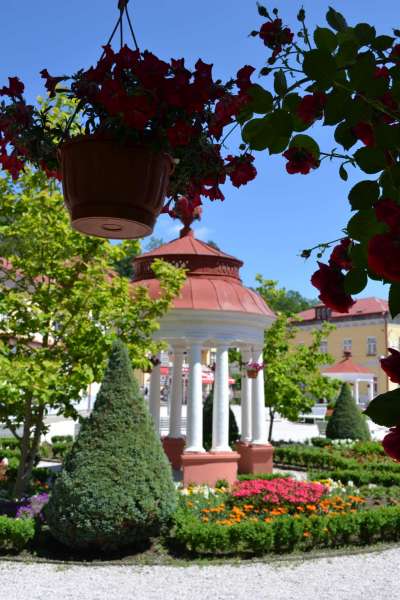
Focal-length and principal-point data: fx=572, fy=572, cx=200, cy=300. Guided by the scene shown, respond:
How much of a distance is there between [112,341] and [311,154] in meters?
8.35

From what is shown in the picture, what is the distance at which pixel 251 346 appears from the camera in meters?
15.6

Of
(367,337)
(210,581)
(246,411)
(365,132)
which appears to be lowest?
(210,581)

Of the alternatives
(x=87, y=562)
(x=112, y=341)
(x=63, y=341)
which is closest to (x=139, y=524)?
(x=87, y=562)

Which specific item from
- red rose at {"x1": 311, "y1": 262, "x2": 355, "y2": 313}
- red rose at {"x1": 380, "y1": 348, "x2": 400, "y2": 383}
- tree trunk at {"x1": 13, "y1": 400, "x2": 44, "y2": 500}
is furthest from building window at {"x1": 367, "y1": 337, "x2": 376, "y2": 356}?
red rose at {"x1": 380, "y1": 348, "x2": 400, "y2": 383}

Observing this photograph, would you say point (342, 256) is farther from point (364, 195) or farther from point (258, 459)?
point (258, 459)

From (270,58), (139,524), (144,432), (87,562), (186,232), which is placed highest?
(186,232)

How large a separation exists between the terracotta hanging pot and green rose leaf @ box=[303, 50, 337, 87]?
88 cm

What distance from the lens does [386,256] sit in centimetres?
104

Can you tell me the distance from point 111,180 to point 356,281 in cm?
107

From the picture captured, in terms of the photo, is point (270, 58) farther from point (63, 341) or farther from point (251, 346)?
point (251, 346)

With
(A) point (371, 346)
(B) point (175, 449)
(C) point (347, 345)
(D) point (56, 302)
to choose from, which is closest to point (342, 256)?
(D) point (56, 302)

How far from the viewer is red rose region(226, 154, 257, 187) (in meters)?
2.36

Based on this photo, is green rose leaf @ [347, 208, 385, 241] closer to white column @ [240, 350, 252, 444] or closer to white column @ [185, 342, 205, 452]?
white column @ [185, 342, 205, 452]

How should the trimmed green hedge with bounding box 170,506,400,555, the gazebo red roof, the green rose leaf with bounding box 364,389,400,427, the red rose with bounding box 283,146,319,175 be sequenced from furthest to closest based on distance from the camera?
1. the gazebo red roof
2. the trimmed green hedge with bounding box 170,506,400,555
3. the red rose with bounding box 283,146,319,175
4. the green rose leaf with bounding box 364,389,400,427
